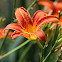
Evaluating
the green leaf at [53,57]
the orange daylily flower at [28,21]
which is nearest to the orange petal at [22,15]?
the orange daylily flower at [28,21]

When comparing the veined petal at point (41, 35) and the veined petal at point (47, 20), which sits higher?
the veined petal at point (47, 20)

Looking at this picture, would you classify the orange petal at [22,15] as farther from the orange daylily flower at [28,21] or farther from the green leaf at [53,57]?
the green leaf at [53,57]

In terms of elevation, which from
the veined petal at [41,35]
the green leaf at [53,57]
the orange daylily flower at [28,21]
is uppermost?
the orange daylily flower at [28,21]

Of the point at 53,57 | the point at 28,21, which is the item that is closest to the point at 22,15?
the point at 28,21

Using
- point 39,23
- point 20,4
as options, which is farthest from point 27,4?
point 39,23

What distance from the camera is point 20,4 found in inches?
22.7

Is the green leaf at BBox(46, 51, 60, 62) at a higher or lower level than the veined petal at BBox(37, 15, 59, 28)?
lower

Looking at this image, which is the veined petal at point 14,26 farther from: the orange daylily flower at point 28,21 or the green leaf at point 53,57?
the green leaf at point 53,57

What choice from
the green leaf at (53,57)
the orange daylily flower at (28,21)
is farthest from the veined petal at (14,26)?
the green leaf at (53,57)

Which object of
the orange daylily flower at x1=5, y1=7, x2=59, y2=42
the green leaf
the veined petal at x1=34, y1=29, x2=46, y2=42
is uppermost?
the orange daylily flower at x1=5, y1=7, x2=59, y2=42

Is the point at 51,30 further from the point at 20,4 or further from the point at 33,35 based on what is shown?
the point at 20,4

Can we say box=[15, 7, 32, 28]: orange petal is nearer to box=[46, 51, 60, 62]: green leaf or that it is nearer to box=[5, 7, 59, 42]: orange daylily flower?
box=[5, 7, 59, 42]: orange daylily flower

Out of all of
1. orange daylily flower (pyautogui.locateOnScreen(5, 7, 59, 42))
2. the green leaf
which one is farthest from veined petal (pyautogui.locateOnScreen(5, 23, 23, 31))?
the green leaf

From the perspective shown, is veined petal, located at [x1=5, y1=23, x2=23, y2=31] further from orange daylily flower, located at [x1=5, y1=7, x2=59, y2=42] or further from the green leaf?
the green leaf
